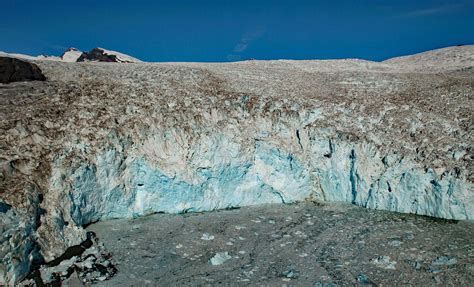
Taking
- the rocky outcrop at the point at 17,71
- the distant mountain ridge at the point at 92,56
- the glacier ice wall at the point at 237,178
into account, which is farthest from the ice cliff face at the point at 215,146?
the distant mountain ridge at the point at 92,56

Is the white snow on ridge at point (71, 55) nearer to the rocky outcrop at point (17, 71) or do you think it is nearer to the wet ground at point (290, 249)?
the rocky outcrop at point (17, 71)

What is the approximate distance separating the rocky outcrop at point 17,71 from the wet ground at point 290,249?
1259cm

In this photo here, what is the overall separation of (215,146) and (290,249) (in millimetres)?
8739

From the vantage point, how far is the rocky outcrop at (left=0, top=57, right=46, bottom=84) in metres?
26.9

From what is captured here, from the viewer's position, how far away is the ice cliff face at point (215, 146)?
20.5 meters

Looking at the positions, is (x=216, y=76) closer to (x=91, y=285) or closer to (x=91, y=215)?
(x=91, y=215)

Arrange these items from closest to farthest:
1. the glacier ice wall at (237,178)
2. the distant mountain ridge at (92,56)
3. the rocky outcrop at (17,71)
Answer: the glacier ice wall at (237,178) → the rocky outcrop at (17,71) → the distant mountain ridge at (92,56)

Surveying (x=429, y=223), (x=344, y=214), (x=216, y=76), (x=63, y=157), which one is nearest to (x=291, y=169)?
(x=344, y=214)

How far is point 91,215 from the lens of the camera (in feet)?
70.0

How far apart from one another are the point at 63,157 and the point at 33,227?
465 centimetres

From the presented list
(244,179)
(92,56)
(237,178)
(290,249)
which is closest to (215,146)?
(237,178)

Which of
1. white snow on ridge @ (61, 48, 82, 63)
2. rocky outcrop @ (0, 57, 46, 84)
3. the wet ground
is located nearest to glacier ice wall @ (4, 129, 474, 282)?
the wet ground

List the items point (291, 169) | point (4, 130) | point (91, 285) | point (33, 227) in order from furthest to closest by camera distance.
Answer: point (291, 169)
point (4, 130)
point (33, 227)
point (91, 285)

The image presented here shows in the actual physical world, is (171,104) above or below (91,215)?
above
